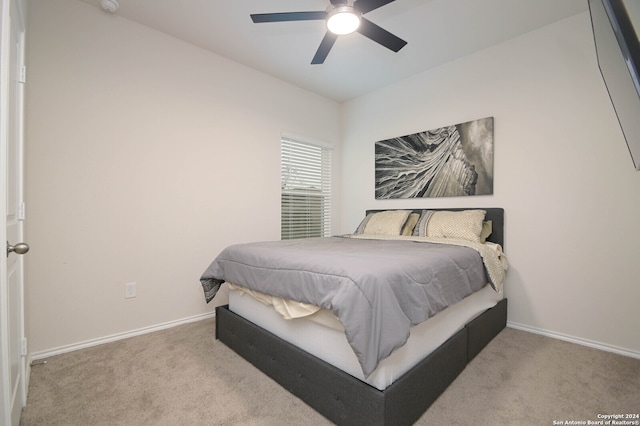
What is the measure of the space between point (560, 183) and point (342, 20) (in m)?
2.19

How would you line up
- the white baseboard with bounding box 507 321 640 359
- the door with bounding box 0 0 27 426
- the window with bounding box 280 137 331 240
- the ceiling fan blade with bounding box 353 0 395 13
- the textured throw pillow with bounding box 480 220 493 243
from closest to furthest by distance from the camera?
the door with bounding box 0 0 27 426, the ceiling fan blade with bounding box 353 0 395 13, the white baseboard with bounding box 507 321 640 359, the textured throw pillow with bounding box 480 220 493 243, the window with bounding box 280 137 331 240

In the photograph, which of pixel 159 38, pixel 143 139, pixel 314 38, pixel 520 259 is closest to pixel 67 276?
pixel 143 139

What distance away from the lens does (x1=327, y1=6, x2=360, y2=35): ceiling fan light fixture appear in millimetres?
1835

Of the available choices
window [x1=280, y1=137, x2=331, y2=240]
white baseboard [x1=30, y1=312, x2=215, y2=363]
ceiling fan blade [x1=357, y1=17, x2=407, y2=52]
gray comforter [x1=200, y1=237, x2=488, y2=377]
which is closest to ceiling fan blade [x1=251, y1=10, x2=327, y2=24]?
ceiling fan blade [x1=357, y1=17, x2=407, y2=52]

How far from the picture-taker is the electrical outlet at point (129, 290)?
2.39m

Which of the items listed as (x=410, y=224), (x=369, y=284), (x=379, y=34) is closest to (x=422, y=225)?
(x=410, y=224)

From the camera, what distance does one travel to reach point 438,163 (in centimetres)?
314

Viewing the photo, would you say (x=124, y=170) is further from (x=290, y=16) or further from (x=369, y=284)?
(x=369, y=284)

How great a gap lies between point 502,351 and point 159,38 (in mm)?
3869

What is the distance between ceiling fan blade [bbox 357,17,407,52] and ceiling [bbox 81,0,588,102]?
303 millimetres

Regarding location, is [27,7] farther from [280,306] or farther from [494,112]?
[494,112]

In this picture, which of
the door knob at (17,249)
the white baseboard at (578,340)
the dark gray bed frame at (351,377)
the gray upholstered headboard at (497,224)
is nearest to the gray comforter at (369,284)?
the dark gray bed frame at (351,377)

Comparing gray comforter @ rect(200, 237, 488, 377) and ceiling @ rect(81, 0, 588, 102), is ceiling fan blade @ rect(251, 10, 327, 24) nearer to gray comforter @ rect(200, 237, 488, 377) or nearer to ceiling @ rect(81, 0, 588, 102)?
ceiling @ rect(81, 0, 588, 102)

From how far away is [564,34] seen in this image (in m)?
2.37
